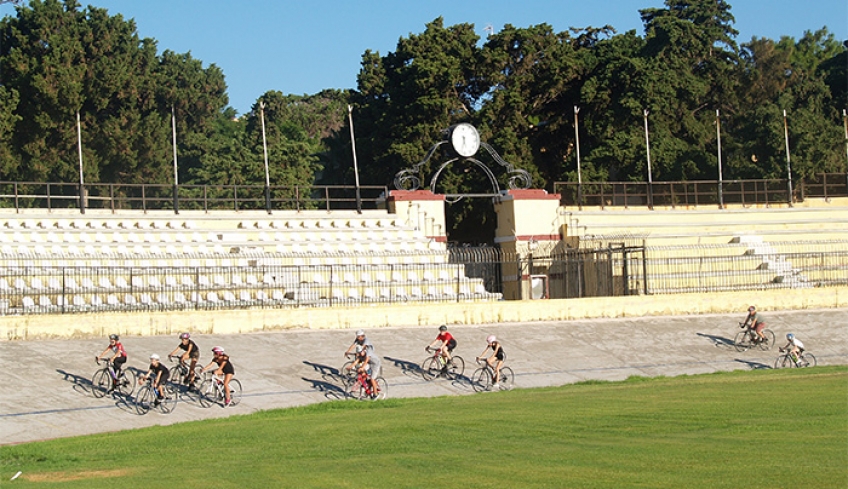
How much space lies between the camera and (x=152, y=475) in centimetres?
1515

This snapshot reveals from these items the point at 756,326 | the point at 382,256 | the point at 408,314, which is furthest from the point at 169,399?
the point at 756,326

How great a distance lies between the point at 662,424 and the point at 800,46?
81072 mm

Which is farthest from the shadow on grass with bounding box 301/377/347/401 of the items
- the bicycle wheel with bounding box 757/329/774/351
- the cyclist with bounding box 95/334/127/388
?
the bicycle wheel with bounding box 757/329/774/351

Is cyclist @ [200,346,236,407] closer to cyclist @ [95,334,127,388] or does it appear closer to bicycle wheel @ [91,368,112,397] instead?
cyclist @ [95,334,127,388]

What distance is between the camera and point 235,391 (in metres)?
26.5

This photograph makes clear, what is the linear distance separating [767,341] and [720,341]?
4.66 ft

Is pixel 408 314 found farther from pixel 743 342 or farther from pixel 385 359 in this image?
pixel 743 342

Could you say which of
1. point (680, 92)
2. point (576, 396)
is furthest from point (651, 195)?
point (576, 396)

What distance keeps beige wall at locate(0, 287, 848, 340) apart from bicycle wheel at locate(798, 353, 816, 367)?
5543 mm

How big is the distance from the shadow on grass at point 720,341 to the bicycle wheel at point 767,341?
93 cm

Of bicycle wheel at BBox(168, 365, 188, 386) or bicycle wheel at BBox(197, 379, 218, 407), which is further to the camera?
bicycle wheel at BBox(168, 365, 188, 386)

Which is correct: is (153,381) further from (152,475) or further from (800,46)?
(800,46)

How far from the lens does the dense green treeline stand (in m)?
55.6

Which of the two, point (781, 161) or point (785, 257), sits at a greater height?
point (781, 161)
